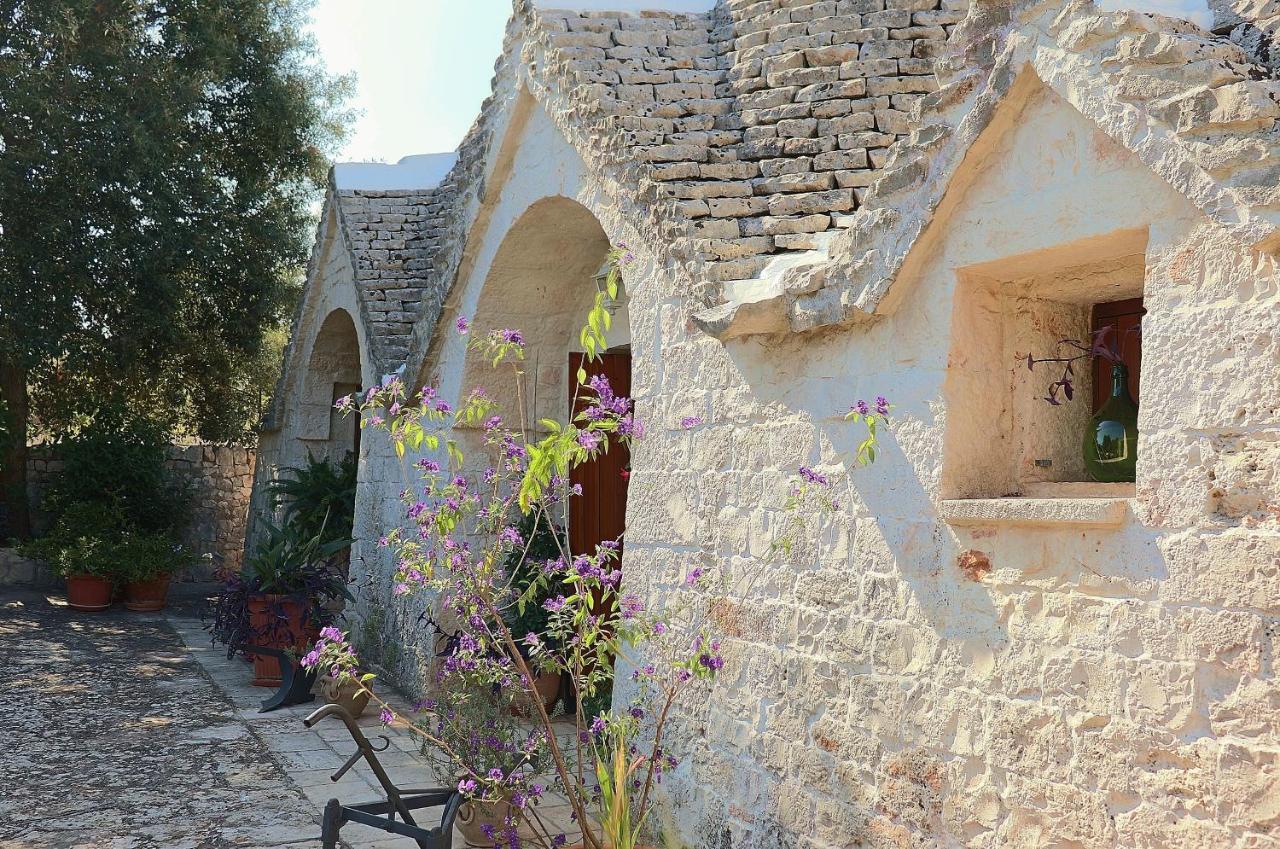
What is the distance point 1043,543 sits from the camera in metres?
2.95

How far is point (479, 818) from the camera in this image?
14.3 feet

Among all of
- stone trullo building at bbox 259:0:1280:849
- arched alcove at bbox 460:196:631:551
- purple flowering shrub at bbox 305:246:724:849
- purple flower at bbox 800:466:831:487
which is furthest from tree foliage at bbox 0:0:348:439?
purple flower at bbox 800:466:831:487

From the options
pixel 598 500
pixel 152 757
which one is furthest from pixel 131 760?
pixel 598 500

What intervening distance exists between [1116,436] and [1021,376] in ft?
1.34

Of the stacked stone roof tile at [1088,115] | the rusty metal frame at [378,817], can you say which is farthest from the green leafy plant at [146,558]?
the stacked stone roof tile at [1088,115]

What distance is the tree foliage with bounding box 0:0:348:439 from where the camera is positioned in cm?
1091

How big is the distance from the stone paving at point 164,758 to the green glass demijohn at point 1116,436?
269cm

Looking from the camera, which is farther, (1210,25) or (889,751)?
(889,751)

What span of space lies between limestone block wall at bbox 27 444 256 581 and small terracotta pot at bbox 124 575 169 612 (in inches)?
88.7

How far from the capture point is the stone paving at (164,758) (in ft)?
15.0

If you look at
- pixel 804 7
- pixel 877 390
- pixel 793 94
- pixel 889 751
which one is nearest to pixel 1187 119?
pixel 877 390

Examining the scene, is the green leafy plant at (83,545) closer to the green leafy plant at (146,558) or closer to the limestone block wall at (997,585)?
the green leafy plant at (146,558)

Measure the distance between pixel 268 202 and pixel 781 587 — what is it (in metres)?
10.8

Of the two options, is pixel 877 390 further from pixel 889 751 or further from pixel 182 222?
pixel 182 222
